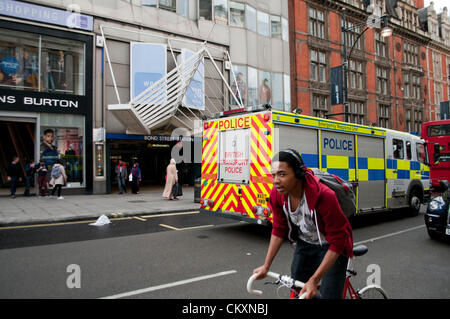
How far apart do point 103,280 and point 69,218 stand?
18.5ft

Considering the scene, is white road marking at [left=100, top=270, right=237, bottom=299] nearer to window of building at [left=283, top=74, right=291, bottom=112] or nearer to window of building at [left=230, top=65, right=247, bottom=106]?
window of building at [left=230, top=65, right=247, bottom=106]

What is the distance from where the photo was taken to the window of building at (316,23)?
2625 cm

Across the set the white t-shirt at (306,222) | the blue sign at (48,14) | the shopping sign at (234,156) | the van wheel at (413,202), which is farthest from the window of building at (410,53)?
the white t-shirt at (306,222)

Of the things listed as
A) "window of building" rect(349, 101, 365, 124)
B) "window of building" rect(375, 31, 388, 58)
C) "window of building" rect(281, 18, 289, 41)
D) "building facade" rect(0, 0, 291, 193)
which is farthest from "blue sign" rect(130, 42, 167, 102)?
"window of building" rect(375, 31, 388, 58)

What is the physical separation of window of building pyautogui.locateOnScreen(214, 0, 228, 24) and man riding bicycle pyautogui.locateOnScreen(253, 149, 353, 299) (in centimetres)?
2013

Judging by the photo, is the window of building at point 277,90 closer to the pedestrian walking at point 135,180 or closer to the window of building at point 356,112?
the window of building at point 356,112

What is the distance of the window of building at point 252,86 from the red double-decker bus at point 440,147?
1064 cm

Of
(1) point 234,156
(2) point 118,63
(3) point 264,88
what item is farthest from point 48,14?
(3) point 264,88

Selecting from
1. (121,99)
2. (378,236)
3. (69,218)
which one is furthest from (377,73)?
(69,218)

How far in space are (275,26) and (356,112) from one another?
456 inches

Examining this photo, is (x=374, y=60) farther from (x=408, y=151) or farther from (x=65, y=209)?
(x=65, y=209)

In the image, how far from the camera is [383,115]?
107ft

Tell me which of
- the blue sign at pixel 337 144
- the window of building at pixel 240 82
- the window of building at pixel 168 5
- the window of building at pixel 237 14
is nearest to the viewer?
the blue sign at pixel 337 144
